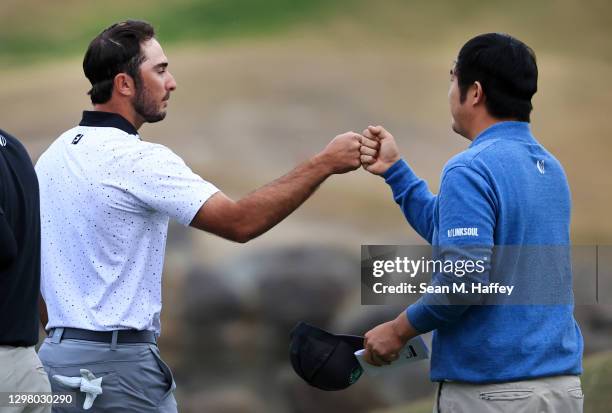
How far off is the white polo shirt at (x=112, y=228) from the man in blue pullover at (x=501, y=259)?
62 cm

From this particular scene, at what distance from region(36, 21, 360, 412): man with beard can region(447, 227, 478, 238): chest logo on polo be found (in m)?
0.47

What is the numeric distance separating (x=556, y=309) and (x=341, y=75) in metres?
2.75

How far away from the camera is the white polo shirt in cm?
270

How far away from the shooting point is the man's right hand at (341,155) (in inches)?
114

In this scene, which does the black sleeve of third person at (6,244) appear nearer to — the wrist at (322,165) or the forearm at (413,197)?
the wrist at (322,165)

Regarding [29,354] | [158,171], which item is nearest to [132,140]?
[158,171]

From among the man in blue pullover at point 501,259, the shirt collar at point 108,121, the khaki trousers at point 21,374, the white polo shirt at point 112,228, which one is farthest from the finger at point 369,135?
the khaki trousers at point 21,374

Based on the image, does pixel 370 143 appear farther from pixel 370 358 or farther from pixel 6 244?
pixel 6 244

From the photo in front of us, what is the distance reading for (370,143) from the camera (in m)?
3.09


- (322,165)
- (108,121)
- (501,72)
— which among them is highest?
(501,72)

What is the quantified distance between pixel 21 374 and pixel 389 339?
3.02 feet

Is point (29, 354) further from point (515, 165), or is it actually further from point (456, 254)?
point (515, 165)

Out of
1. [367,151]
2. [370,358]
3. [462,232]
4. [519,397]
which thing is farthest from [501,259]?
[367,151]

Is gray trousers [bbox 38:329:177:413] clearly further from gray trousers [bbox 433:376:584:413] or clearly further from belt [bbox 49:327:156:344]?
gray trousers [bbox 433:376:584:413]
